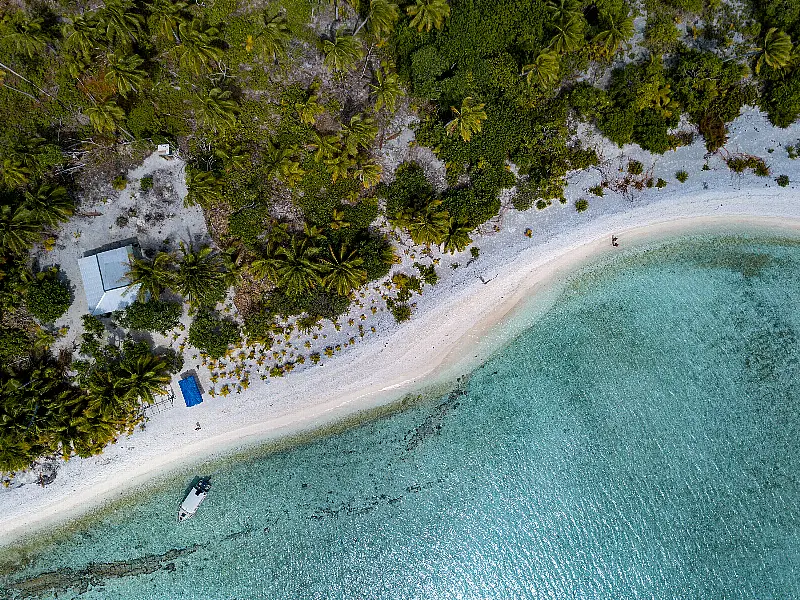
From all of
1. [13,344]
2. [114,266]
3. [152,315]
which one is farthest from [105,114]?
[13,344]

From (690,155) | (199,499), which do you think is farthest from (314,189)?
(690,155)

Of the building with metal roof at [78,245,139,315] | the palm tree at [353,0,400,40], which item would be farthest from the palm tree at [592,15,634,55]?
the building with metal roof at [78,245,139,315]

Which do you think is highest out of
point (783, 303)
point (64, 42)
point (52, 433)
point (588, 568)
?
point (64, 42)

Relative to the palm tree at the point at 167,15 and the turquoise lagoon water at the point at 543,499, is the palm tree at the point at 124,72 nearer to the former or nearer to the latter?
the palm tree at the point at 167,15

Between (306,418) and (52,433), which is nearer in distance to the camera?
(52,433)

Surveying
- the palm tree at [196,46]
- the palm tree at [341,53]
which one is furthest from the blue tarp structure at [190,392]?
the palm tree at [341,53]

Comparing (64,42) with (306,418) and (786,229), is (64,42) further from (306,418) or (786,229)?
(786,229)

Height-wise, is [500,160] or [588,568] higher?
[500,160]
